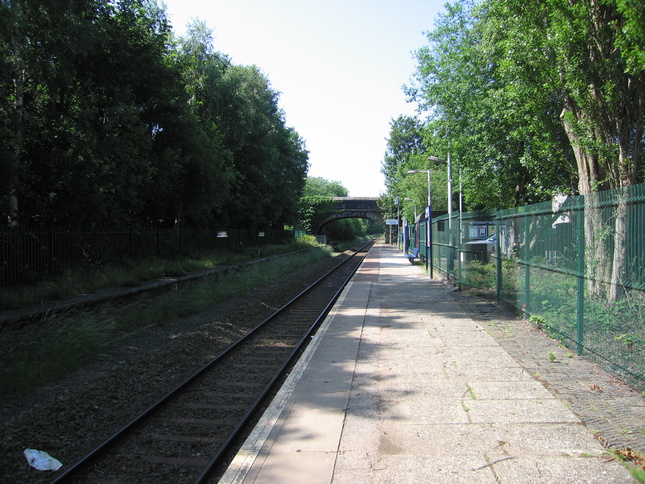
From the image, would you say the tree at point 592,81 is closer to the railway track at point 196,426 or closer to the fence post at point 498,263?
the fence post at point 498,263

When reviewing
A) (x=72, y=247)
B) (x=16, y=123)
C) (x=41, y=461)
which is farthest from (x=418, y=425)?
(x=72, y=247)

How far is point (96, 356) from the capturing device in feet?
24.4

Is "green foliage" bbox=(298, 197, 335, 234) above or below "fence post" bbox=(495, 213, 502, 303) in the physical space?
above

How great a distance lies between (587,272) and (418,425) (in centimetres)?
351

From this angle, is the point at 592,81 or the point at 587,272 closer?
the point at 587,272

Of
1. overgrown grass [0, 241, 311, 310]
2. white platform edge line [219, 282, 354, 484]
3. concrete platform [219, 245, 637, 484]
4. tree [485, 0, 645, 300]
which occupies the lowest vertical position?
white platform edge line [219, 282, 354, 484]

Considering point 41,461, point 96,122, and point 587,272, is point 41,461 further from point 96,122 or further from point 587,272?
point 96,122

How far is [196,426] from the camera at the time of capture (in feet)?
15.9

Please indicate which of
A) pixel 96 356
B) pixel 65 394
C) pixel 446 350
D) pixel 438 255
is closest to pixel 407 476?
pixel 446 350

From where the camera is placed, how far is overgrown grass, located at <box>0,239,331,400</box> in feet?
20.3

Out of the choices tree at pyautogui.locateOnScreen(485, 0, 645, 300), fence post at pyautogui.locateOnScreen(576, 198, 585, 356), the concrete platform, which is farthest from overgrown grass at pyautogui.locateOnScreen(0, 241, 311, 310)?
tree at pyautogui.locateOnScreen(485, 0, 645, 300)

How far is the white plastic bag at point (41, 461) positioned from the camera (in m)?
3.92

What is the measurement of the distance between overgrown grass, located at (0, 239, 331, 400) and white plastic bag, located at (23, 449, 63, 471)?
185 cm

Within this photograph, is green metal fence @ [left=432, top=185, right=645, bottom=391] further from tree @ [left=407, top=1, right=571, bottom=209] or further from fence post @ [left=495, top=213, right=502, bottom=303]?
tree @ [left=407, top=1, right=571, bottom=209]
